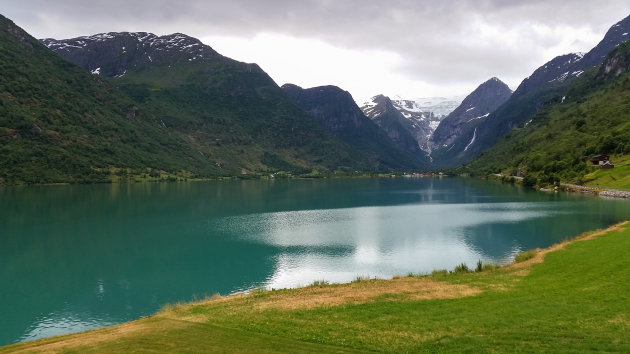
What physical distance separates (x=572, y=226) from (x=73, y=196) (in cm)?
19129

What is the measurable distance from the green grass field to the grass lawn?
137 metres

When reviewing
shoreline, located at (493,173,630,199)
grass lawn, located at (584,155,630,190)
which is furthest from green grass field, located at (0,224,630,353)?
grass lawn, located at (584,155,630,190)

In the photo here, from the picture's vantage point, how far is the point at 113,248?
85.1 metres

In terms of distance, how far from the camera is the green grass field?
24.8m

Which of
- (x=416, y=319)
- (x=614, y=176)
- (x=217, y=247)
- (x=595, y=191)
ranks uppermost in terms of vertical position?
(x=614, y=176)

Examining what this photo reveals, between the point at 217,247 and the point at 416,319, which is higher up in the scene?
the point at 416,319

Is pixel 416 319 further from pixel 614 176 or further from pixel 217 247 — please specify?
pixel 614 176

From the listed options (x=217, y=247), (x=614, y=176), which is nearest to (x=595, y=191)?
(x=614, y=176)

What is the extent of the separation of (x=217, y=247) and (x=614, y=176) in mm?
156520

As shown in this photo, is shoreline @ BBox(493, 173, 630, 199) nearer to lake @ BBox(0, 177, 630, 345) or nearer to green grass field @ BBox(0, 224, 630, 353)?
lake @ BBox(0, 177, 630, 345)

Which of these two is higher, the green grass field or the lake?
the green grass field

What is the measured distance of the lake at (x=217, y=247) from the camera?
53.2 m

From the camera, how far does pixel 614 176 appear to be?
163375 millimetres

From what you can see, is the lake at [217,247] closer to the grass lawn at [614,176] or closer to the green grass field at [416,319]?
the green grass field at [416,319]
